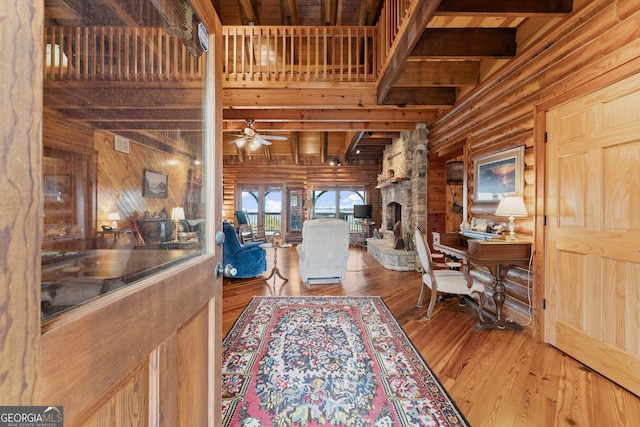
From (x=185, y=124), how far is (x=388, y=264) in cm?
491

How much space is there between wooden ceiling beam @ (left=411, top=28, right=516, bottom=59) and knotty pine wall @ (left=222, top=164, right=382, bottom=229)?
6.55 meters

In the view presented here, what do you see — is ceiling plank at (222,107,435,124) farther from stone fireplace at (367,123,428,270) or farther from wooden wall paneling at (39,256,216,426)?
wooden wall paneling at (39,256,216,426)

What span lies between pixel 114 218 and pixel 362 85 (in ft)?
12.9

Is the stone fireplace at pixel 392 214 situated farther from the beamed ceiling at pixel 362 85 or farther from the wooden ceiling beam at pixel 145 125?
the wooden ceiling beam at pixel 145 125

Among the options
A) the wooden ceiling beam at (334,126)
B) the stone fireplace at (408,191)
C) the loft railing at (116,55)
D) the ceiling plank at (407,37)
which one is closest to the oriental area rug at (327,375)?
the loft railing at (116,55)

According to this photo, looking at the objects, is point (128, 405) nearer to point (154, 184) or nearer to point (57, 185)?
point (57, 185)

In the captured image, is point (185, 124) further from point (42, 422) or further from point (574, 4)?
point (574, 4)

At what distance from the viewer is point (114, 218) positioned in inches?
32.6

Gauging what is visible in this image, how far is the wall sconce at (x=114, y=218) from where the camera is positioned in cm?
81

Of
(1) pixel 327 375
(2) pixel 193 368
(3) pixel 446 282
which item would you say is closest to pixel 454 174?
(3) pixel 446 282

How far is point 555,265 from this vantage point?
8.06ft

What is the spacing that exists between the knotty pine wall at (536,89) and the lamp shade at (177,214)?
283 centimetres

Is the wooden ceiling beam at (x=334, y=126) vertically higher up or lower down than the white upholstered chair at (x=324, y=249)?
higher up

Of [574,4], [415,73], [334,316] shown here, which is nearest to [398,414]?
[334,316]
